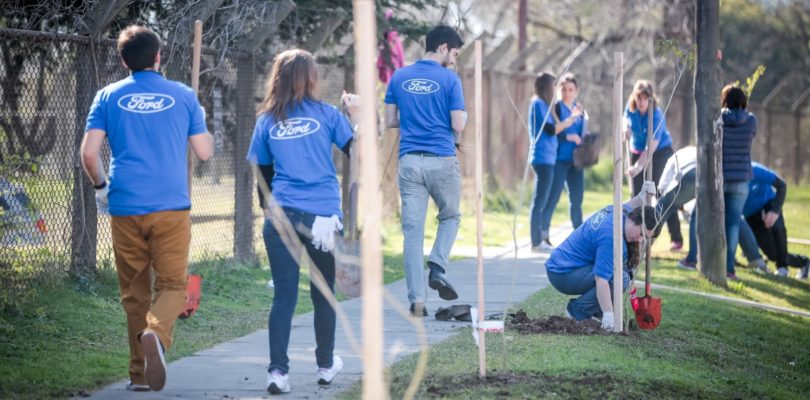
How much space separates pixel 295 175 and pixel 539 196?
6.85m

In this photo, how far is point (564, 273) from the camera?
7.52 meters

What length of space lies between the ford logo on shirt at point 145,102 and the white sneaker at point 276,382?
1419mm

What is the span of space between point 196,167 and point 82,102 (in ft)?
5.71

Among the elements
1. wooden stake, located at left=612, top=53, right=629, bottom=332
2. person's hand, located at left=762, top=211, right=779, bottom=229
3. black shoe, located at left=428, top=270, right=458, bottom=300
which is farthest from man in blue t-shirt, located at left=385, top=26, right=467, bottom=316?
person's hand, located at left=762, top=211, right=779, bottom=229

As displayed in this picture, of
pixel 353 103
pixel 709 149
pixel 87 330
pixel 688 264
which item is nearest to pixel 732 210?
pixel 688 264

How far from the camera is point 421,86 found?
736 cm

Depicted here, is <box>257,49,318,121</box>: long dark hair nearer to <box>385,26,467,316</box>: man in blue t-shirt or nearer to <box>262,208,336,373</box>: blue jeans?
<box>262,208,336,373</box>: blue jeans

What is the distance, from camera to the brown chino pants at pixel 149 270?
17.3ft

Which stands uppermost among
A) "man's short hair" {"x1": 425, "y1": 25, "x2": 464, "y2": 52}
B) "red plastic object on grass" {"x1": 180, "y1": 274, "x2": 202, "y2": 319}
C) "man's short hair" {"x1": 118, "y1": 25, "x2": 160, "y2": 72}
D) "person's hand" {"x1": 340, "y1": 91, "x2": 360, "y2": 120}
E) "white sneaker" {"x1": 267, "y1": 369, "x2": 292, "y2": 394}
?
"man's short hair" {"x1": 425, "y1": 25, "x2": 464, "y2": 52}

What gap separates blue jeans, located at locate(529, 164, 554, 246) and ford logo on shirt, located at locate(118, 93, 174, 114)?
22.4 feet

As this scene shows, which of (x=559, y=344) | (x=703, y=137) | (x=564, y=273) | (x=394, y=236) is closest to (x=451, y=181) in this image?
(x=564, y=273)

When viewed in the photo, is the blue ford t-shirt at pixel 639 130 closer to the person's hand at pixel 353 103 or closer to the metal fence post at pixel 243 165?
the metal fence post at pixel 243 165

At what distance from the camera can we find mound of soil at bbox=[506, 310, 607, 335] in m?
7.13

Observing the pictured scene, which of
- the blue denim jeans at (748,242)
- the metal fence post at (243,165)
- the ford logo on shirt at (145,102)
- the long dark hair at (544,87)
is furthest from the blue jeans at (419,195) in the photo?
the blue denim jeans at (748,242)
